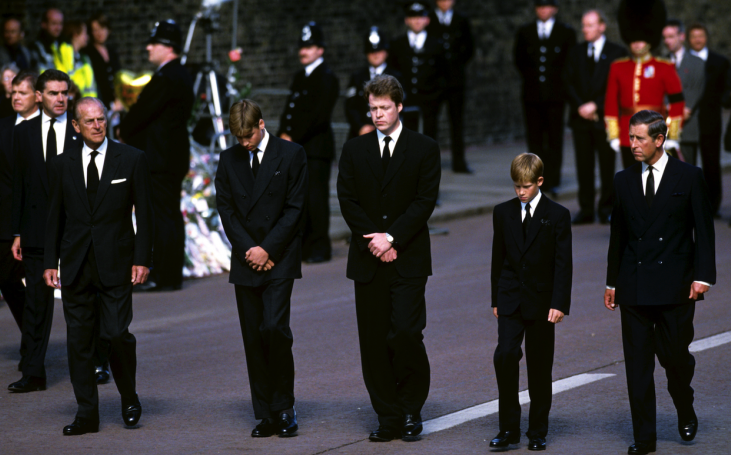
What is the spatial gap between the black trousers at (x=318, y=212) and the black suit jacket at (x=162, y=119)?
166 cm

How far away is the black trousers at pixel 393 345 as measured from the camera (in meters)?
6.21

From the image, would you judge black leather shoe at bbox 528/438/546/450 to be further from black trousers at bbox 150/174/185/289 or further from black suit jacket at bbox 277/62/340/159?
black suit jacket at bbox 277/62/340/159

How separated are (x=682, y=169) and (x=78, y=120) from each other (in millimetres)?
3287

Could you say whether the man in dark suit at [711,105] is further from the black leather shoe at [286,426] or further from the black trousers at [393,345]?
the black leather shoe at [286,426]

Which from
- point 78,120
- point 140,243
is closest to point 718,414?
point 140,243

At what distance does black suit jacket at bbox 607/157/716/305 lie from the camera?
589 centimetres

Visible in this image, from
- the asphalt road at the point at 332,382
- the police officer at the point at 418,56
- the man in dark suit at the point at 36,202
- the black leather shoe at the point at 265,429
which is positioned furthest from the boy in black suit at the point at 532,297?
the police officer at the point at 418,56

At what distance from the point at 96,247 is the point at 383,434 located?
6.23ft

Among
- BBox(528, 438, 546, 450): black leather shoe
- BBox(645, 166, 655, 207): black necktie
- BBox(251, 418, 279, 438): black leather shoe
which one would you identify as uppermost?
BBox(645, 166, 655, 207): black necktie

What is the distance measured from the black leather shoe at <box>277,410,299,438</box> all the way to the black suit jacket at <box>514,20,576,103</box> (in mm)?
10049

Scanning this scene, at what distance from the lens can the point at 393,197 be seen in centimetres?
630

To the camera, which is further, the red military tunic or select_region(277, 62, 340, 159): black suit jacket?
the red military tunic

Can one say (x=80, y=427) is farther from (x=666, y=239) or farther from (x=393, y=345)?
(x=666, y=239)

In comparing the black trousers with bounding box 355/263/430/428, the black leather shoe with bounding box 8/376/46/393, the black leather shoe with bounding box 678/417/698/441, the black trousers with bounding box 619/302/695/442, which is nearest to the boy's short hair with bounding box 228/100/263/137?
the black trousers with bounding box 355/263/430/428
